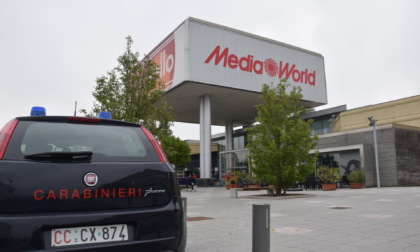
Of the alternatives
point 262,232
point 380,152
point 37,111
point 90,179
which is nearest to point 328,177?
point 380,152

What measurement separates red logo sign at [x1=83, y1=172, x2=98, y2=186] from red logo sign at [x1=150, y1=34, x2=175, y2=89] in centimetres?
3091

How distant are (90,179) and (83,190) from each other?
0.30ft

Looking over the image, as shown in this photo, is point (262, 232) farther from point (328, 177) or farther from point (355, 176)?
point (355, 176)

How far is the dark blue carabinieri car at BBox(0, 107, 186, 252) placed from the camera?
229 centimetres

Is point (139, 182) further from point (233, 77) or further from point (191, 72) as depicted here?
point (233, 77)

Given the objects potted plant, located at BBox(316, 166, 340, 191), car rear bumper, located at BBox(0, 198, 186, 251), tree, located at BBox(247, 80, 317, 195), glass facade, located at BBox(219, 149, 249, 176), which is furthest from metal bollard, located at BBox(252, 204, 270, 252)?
glass facade, located at BBox(219, 149, 249, 176)

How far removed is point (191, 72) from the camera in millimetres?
31000

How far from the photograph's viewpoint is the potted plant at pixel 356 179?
24.2 metres

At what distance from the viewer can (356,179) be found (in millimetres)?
24469

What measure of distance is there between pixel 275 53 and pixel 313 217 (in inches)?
1199

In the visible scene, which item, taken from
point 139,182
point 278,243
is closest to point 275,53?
point 278,243

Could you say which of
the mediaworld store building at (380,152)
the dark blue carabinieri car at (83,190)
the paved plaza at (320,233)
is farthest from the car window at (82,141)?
the mediaworld store building at (380,152)

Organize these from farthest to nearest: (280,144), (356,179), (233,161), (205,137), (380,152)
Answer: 1. (233,161)
2. (205,137)
3. (380,152)
4. (356,179)
5. (280,144)

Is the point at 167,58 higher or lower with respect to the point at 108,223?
higher
